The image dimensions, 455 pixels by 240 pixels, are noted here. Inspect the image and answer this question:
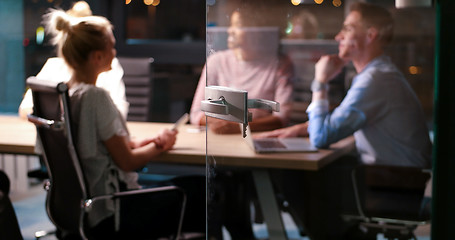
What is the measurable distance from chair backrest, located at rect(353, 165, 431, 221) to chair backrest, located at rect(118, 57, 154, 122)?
9.02 ft

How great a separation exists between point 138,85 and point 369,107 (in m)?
2.82

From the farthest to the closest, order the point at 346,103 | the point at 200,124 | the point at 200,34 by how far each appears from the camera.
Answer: the point at 200,34
the point at 200,124
the point at 346,103

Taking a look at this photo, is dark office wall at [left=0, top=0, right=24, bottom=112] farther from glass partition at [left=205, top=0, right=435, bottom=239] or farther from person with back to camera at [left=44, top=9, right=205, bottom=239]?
glass partition at [left=205, top=0, right=435, bottom=239]

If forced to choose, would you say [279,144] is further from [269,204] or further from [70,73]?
[70,73]

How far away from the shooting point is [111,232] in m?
2.21

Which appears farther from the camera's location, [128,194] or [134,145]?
[134,145]

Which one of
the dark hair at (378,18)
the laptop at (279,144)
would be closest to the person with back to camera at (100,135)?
the laptop at (279,144)

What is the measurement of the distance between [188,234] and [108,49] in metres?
0.88

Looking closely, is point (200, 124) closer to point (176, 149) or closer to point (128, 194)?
point (176, 149)

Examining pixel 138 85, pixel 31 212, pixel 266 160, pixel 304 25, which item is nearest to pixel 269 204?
pixel 266 160

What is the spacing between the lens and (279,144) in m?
1.27

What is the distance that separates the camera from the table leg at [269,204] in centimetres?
132

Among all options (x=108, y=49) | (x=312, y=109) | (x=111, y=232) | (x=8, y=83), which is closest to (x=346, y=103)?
(x=312, y=109)

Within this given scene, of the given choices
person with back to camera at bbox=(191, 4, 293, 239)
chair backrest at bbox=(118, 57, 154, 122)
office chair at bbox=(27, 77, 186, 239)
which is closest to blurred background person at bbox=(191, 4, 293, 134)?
person with back to camera at bbox=(191, 4, 293, 239)
